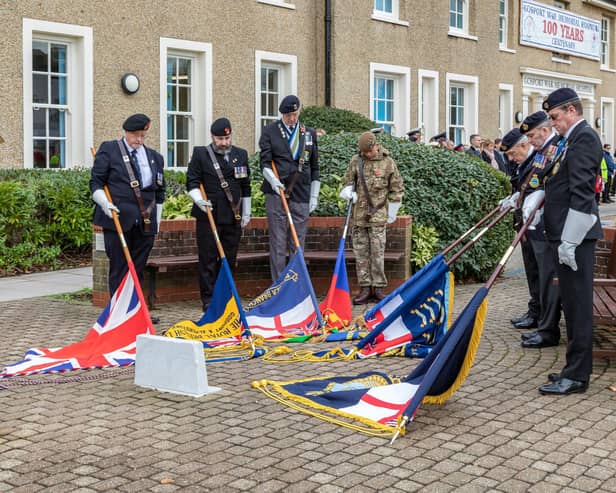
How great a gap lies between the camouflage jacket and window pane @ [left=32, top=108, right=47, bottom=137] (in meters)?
6.32

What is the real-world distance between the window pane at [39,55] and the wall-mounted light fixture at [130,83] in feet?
4.19

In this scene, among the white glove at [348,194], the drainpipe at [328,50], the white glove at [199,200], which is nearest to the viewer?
the white glove at [199,200]

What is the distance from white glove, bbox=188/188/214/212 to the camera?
29.8 feet

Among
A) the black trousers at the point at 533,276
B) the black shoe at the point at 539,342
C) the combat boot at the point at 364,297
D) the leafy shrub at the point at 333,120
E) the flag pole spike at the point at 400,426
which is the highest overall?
the leafy shrub at the point at 333,120

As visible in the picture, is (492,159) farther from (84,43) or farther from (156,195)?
(156,195)

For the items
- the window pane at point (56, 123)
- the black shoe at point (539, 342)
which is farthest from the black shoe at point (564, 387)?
the window pane at point (56, 123)

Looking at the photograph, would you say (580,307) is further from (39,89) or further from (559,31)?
(559,31)

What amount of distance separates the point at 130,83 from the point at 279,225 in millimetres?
6371

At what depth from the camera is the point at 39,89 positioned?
47.2 ft

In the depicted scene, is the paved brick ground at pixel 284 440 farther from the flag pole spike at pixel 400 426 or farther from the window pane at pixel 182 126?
the window pane at pixel 182 126

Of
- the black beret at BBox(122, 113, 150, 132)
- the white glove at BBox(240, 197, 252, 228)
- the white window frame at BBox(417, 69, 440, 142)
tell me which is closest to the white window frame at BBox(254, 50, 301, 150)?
the white window frame at BBox(417, 69, 440, 142)

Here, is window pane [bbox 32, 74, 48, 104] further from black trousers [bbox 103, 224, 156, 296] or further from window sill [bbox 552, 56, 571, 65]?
window sill [bbox 552, 56, 571, 65]

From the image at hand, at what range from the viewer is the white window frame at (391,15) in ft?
67.4

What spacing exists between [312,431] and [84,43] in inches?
422
